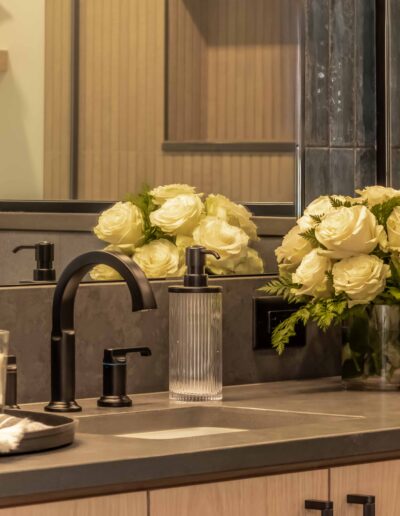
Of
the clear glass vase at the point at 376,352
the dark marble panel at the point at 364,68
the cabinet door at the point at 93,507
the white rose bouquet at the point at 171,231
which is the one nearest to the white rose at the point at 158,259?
the white rose bouquet at the point at 171,231

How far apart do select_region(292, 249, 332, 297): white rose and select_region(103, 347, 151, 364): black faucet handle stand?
0.34 meters

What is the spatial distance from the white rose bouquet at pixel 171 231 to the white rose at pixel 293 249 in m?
0.08

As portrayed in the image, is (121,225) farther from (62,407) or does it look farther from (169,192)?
(62,407)

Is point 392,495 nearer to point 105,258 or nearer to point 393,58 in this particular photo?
point 105,258

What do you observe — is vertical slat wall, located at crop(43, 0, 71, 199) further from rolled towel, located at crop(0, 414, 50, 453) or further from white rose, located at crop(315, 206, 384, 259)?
rolled towel, located at crop(0, 414, 50, 453)

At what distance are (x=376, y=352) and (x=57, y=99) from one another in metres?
0.71

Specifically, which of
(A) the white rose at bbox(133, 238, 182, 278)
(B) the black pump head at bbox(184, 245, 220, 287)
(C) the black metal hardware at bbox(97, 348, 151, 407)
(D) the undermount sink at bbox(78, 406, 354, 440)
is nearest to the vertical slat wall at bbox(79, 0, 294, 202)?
(A) the white rose at bbox(133, 238, 182, 278)

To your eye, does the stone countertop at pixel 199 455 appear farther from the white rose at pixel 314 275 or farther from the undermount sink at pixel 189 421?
the white rose at pixel 314 275

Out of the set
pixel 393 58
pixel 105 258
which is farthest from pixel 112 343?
pixel 393 58

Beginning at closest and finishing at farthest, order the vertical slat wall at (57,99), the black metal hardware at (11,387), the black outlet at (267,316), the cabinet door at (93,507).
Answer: the cabinet door at (93,507) < the black metal hardware at (11,387) < the vertical slat wall at (57,99) < the black outlet at (267,316)

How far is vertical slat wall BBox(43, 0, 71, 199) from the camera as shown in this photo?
7.38 ft

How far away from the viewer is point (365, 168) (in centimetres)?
275

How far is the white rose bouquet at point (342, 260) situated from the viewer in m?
2.30

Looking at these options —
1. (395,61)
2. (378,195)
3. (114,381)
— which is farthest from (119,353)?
(395,61)
